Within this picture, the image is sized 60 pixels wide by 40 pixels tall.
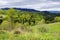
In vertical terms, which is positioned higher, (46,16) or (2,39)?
(2,39)

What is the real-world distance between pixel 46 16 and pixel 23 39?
35.4 m

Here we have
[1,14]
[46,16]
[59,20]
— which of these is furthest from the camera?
[59,20]

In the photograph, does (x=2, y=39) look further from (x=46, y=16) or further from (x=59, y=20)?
(x=59, y=20)

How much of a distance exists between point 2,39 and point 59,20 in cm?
4156

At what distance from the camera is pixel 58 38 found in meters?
5.59

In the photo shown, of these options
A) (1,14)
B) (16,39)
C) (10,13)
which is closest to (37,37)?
(16,39)

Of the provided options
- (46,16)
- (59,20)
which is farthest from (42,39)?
(59,20)

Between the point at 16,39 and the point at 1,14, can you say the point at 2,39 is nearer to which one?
the point at 16,39

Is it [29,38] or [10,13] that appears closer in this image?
[29,38]

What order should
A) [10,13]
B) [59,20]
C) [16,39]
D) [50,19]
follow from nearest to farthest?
1. [16,39]
2. [10,13]
3. [50,19]
4. [59,20]

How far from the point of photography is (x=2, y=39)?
5238 mm

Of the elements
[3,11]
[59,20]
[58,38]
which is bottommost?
[59,20]

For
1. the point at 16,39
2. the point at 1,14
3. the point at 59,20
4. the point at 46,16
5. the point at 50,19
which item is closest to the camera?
the point at 16,39

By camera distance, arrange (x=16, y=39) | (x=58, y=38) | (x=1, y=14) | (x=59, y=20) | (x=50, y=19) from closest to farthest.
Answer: (x=16, y=39) < (x=58, y=38) < (x=1, y=14) < (x=50, y=19) < (x=59, y=20)
